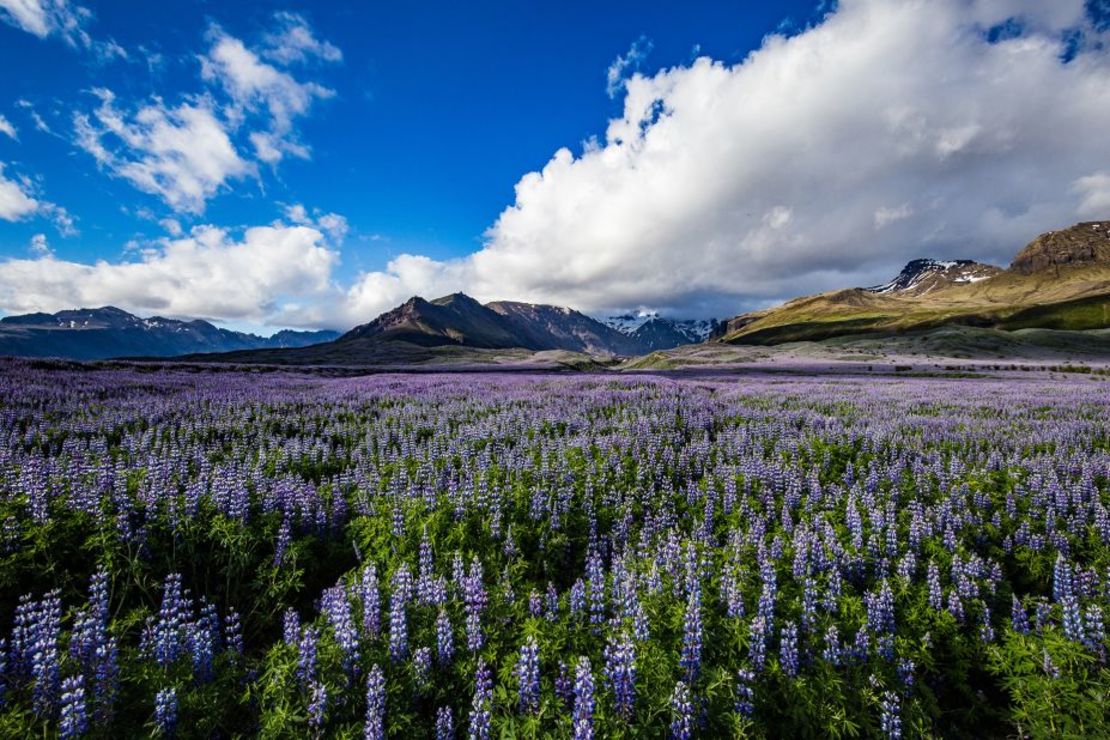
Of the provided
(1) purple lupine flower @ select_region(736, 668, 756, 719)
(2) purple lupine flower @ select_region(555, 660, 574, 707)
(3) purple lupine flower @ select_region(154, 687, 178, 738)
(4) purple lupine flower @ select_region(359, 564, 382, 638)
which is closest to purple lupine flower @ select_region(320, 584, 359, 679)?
(4) purple lupine flower @ select_region(359, 564, 382, 638)

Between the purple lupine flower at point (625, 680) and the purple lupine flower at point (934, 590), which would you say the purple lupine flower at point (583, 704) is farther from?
the purple lupine flower at point (934, 590)

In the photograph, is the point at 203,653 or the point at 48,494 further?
the point at 48,494

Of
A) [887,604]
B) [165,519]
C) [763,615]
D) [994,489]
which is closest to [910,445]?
[994,489]

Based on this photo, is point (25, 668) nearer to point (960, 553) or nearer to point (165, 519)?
point (165, 519)

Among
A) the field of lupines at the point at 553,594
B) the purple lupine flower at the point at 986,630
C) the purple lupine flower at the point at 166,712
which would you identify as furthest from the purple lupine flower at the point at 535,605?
the purple lupine flower at the point at 986,630

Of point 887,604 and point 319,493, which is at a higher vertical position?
point 319,493

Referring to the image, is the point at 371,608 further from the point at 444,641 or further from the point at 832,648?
the point at 832,648

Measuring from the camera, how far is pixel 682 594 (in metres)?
4.72

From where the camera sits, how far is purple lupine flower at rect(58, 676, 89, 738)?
2.93 m

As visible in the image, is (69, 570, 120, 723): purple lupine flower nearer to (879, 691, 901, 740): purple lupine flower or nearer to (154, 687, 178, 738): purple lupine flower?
(154, 687, 178, 738): purple lupine flower

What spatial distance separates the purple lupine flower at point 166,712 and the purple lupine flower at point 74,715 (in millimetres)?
373

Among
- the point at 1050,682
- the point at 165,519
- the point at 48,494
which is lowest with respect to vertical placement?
the point at 1050,682

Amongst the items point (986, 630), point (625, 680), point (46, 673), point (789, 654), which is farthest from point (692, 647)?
point (46, 673)

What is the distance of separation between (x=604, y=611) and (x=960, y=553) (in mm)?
4681
